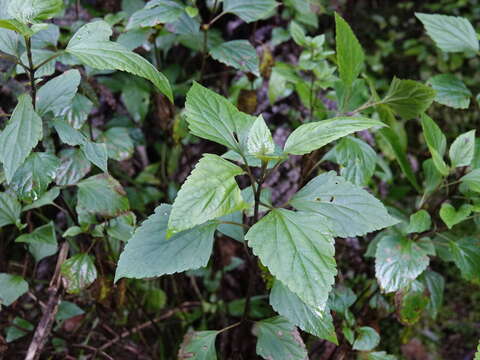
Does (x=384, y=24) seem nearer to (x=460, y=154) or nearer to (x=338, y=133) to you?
(x=460, y=154)

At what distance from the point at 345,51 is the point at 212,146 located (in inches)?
42.1

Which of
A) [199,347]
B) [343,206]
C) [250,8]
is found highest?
[250,8]

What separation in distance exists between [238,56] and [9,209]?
31.4 inches

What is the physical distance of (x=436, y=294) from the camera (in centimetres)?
129

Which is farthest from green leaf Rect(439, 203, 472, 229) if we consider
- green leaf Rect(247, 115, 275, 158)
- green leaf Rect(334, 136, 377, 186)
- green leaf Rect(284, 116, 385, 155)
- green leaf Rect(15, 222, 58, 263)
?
green leaf Rect(15, 222, 58, 263)

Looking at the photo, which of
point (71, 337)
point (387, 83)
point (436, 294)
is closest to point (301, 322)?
point (436, 294)

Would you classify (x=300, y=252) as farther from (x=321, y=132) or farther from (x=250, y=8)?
(x=250, y=8)

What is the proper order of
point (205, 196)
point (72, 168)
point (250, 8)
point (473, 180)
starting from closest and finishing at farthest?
point (205, 196)
point (473, 180)
point (72, 168)
point (250, 8)

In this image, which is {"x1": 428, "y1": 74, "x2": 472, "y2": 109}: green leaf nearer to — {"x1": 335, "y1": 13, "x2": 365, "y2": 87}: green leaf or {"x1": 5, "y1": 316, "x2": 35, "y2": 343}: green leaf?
{"x1": 335, "y1": 13, "x2": 365, "y2": 87}: green leaf

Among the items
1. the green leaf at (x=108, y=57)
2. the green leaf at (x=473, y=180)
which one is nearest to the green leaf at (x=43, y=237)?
the green leaf at (x=108, y=57)

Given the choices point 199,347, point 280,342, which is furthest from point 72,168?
point 280,342

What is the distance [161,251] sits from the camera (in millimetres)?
845

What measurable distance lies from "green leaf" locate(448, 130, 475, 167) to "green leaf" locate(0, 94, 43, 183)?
104 cm

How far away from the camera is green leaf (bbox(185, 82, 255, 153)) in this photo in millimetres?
860
